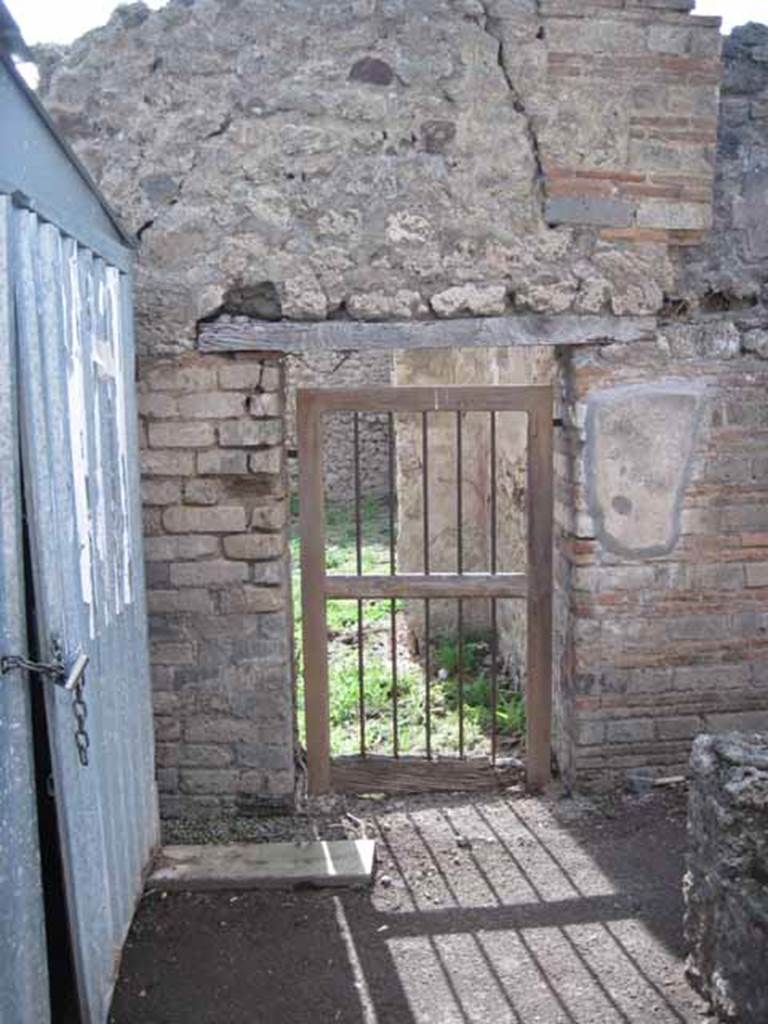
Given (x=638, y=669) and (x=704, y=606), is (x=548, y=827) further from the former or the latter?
(x=704, y=606)

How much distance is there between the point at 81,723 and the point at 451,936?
1613 millimetres

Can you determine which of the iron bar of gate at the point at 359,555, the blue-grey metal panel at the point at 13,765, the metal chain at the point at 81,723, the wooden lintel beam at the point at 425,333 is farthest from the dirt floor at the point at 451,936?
the wooden lintel beam at the point at 425,333

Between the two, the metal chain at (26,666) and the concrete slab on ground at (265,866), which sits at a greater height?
the metal chain at (26,666)

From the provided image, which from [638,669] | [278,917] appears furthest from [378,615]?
[278,917]

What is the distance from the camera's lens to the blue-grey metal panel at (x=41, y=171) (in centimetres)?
213

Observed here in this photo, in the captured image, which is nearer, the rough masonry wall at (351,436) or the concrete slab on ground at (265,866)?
the concrete slab on ground at (265,866)

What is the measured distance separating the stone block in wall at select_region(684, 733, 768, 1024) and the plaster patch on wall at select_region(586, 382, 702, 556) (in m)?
1.23

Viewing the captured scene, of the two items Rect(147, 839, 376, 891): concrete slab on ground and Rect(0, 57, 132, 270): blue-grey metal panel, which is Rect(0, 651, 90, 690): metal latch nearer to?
Rect(0, 57, 132, 270): blue-grey metal panel

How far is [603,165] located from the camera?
3.80 meters

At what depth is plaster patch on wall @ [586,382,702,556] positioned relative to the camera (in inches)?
155

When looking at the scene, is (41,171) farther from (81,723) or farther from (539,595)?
(539,595)

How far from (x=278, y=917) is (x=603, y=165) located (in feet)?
10.3

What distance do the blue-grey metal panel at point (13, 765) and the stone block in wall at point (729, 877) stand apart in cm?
182

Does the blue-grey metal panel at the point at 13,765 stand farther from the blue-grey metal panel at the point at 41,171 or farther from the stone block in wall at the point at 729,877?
the stone block in wall at the point at 729,877
